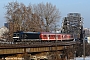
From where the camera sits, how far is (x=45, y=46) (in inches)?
2547

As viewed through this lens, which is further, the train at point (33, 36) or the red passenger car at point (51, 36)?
the red passenger car at point (51, 36)

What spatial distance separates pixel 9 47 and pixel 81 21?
356 feet

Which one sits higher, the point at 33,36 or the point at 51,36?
the point at 33,36

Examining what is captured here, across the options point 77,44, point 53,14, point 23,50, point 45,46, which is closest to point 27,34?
point 45,46

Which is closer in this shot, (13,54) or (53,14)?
(13,54)

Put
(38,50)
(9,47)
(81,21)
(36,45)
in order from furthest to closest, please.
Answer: (81,21) < (38,50) < (36,45) < (9,47)

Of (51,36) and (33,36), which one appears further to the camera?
(51,36)

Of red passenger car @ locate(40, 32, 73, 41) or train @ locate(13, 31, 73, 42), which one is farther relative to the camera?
red passenger car @ locate(40, 32, 73, 41)

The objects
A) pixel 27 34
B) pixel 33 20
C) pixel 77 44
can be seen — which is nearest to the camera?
pixel 27 34

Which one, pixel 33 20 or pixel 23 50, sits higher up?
pixel 33 20

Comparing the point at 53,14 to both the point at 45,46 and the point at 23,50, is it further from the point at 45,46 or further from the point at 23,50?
the point at 23,50

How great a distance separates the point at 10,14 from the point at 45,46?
25.5 m

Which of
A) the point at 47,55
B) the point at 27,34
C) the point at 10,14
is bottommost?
the point at 47,55

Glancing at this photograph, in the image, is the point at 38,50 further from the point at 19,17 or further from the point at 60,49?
the point at 19,17
